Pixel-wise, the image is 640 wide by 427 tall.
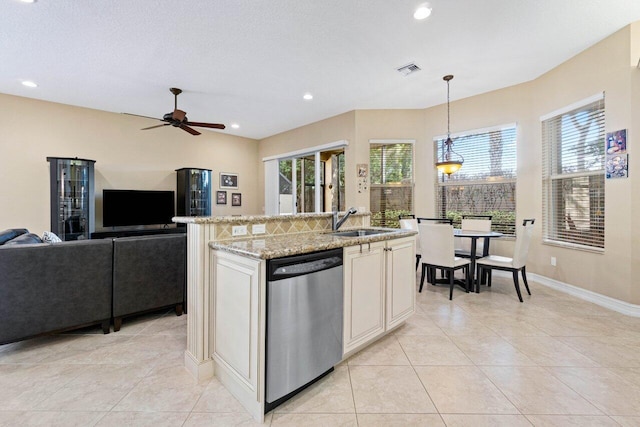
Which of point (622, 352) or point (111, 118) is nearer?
point (622, 352)

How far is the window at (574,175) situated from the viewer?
130 inches

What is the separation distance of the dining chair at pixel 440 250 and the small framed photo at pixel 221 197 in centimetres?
484

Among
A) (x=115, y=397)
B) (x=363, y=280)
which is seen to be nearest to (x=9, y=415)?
(x=115, y=397)

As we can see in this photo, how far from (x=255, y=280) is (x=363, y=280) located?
89 centimetres

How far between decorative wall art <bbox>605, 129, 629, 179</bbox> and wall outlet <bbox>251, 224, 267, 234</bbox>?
3.83 m

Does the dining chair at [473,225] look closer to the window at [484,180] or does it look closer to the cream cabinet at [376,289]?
the window at [484,180]

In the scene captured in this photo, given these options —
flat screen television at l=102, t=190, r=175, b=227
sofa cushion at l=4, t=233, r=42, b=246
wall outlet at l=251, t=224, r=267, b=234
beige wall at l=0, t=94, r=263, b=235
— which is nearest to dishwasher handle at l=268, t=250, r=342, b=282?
wall outlet at l=251, t=224, r=267, b=234

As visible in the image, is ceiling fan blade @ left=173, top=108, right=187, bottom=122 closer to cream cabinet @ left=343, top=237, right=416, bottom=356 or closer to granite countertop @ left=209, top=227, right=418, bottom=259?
granite countertop @ left=209, top=227, right=418, bottom=259

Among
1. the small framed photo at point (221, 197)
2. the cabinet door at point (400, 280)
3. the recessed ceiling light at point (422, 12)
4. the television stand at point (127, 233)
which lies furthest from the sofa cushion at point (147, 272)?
the small framed photo at point (221, 197)

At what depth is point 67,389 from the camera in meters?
1.73

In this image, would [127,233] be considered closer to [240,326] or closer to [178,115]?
[178,115]

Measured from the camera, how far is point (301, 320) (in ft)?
5.24

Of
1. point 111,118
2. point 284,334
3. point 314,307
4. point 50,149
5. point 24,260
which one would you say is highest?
point 111,118

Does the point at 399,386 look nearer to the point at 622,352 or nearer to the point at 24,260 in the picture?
the point at 622,352
